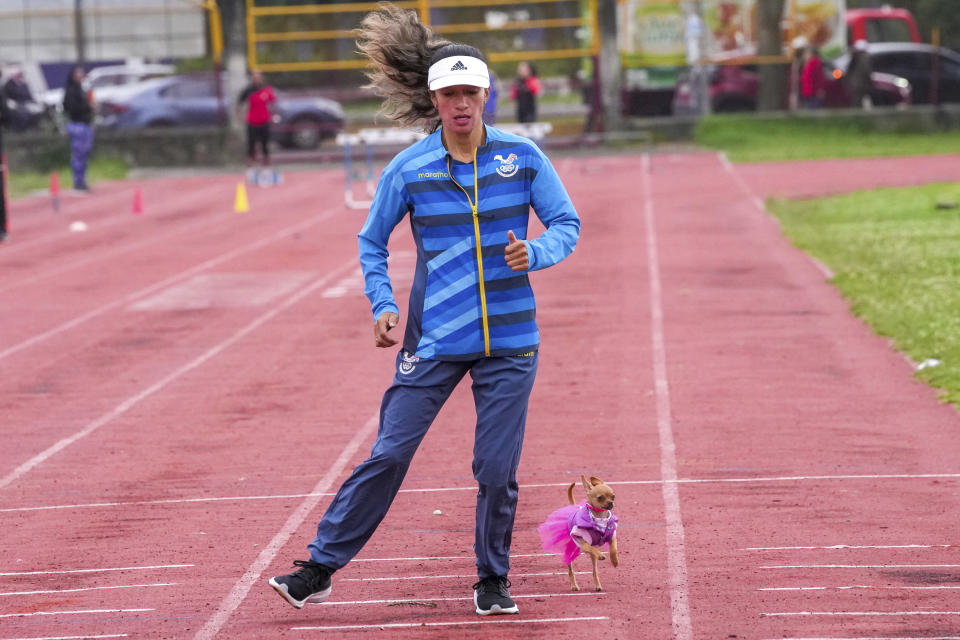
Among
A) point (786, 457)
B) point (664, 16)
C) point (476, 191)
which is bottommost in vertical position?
point (786, 457)

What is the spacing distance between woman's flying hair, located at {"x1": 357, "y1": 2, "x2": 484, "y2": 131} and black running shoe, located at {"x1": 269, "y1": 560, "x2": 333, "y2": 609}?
178cm

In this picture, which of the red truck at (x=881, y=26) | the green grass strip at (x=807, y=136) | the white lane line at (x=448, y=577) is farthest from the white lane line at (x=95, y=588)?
the red truck at (x=881, y=26)

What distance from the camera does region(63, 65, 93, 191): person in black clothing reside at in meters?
30.5

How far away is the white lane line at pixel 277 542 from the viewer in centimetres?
615

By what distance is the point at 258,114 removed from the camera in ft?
107

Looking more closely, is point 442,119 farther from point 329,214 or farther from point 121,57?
point 121,57

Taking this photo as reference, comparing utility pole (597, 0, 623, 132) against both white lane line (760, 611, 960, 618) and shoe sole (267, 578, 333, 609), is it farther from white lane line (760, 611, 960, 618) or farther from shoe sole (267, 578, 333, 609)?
shoe sole (267, 578, 333, 609)

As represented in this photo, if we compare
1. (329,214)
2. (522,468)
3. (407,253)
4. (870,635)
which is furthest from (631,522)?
(329,214)

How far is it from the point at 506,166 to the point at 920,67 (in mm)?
34529

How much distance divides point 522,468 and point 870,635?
353 centimetres

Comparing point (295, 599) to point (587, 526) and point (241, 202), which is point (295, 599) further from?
point (241, 202)

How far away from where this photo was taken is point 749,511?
304 inches

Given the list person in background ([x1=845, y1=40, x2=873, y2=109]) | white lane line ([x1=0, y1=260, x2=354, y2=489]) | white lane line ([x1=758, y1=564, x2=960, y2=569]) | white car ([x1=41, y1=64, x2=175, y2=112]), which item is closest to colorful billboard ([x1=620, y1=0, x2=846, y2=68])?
person in background ([x1=845, y1=40, x2=873, y2=109])

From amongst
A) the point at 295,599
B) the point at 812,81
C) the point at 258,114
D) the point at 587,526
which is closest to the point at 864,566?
the point at 587,526
